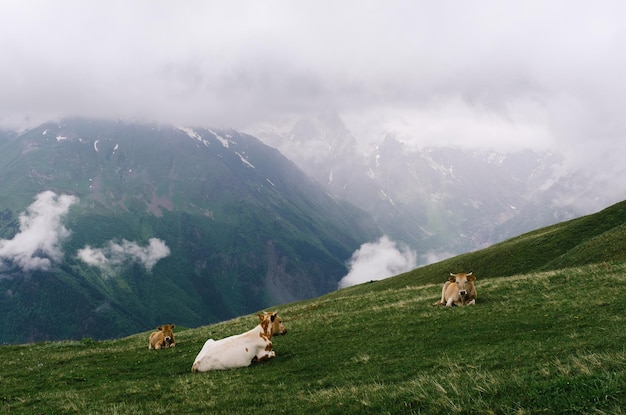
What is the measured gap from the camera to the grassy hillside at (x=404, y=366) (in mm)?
8938

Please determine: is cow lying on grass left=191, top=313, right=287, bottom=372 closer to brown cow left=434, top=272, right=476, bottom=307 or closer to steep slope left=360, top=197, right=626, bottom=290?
brown cow left=434, top=272, right=476, bottom=307

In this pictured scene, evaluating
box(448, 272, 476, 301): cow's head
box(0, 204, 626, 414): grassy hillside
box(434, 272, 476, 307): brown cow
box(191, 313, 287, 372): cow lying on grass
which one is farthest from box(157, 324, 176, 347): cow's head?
box(448, 272, 476, 301): cow's head

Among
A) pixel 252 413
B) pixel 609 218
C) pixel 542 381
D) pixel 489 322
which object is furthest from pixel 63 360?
pixel 609 218

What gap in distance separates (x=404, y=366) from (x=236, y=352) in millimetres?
7984

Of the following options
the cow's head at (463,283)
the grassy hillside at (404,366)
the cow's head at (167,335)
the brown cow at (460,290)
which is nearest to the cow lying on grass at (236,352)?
the grassy hillside at (404,366)

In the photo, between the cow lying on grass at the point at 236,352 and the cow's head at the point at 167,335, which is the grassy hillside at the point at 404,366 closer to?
the cow lying on grass at the point at 236,352

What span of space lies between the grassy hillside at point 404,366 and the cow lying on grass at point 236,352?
0.64 meters

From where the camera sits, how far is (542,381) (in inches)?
355

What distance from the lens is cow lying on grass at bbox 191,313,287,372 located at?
62.6 ft

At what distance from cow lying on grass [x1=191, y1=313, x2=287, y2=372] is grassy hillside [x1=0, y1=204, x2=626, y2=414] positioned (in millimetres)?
637

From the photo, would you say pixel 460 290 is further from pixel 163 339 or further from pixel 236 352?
pixel 163 339

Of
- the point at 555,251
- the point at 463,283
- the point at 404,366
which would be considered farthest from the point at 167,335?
the point at 555,251

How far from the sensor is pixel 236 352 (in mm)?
19375

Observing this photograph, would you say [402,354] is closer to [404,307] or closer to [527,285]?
[404,307]
